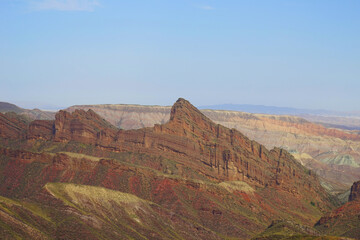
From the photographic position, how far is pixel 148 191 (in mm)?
163875

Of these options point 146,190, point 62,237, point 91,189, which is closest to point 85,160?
point 146,190

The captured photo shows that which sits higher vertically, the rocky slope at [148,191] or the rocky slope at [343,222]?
the rocky slope at [148,191]

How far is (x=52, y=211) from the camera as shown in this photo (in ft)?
415

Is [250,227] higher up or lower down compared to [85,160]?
lower down

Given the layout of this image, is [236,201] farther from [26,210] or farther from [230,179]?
[26,210]

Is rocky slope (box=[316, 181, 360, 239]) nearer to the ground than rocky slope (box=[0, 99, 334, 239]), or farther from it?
nearer to the ground

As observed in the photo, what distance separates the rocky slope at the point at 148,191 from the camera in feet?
413

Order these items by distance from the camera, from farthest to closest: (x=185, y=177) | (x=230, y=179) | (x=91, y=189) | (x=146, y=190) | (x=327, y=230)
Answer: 1. (x=230, y=179)
2. (x=185, y=177)
3. (x=146, y=190)
4. (x=327, y=230)
5. (x=91, y=189)

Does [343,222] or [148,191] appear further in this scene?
[148,191]

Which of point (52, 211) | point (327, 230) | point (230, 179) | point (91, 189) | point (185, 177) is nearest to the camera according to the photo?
point (52, 211)

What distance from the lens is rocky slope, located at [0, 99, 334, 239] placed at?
126 meters

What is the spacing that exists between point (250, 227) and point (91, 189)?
36814 mm

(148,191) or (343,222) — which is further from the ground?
(148,191)

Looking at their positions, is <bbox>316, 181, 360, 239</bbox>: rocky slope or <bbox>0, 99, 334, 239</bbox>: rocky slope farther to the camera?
<bbox>316, 181, 360, 239</bbox>: rocky slope
